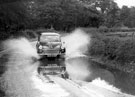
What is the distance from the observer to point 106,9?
10825cm

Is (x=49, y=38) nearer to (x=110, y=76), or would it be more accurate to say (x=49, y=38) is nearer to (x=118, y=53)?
(x=118, y=53)

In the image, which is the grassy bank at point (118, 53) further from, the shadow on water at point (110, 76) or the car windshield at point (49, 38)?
the car windshield at point (49, 38)

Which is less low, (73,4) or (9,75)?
(73,4)

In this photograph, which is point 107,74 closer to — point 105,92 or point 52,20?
point 105,92

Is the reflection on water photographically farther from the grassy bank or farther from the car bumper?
the car bumper

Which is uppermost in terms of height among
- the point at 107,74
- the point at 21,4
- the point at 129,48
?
the point at 21,4

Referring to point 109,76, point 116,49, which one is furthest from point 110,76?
point 116,49

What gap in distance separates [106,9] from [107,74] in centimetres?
9154

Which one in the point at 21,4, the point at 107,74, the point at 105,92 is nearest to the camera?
the point at 105,92

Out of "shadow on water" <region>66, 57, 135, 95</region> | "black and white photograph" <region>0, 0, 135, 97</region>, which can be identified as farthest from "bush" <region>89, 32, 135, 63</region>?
"shadow on water" <region>66, 57, 135, 95</region>

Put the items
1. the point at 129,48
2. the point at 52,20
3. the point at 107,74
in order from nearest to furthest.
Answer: the point at 107,74, the point at 129,48, the point at 52,20

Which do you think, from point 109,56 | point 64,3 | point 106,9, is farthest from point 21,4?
point 106,9

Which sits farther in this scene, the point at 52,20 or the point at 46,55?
the point at 52,20

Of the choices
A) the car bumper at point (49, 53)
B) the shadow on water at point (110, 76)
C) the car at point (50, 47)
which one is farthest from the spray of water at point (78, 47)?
the shadow on water at point (110, 76)
